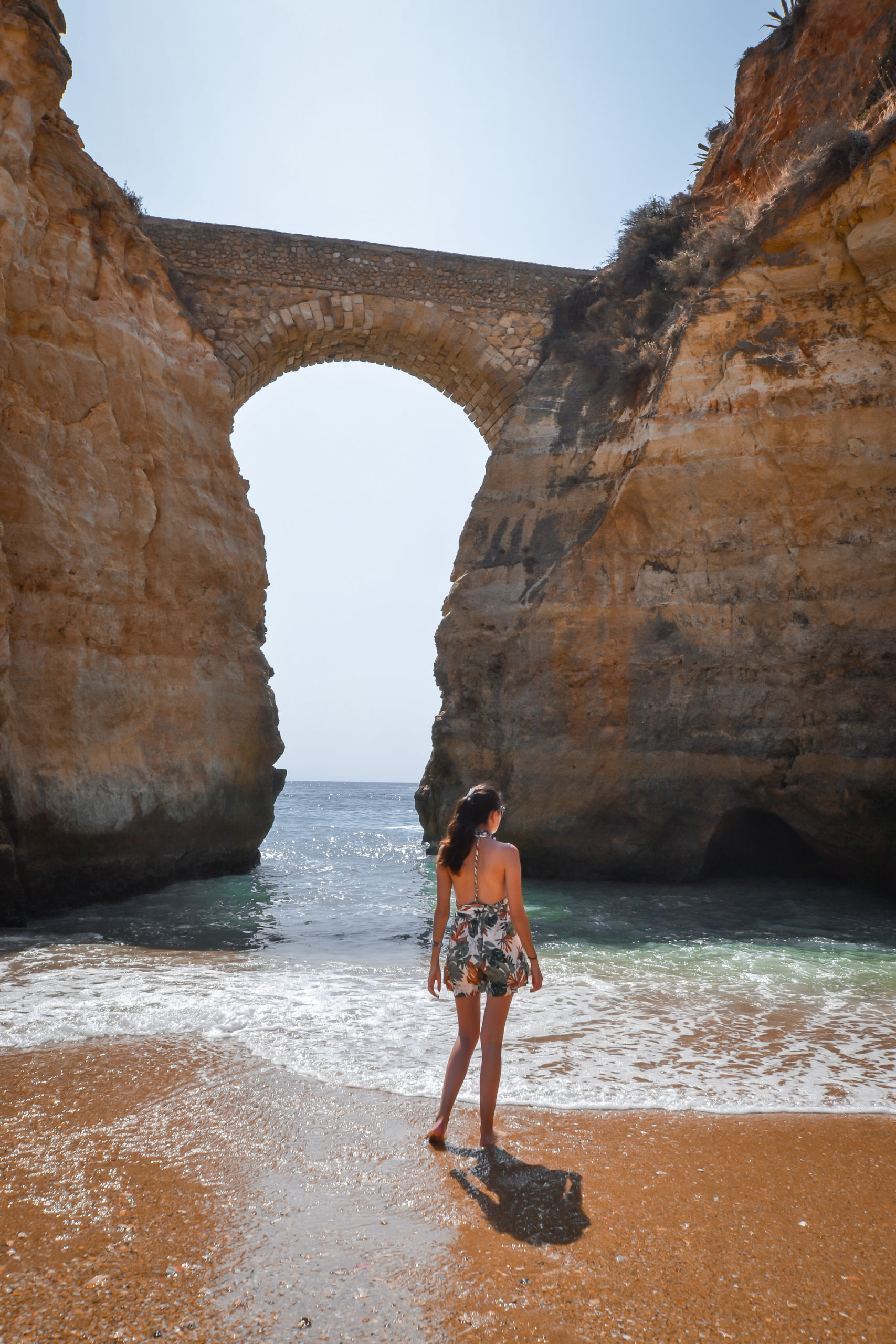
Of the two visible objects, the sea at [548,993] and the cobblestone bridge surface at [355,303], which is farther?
the cobblestone bridge surface at [355,303]

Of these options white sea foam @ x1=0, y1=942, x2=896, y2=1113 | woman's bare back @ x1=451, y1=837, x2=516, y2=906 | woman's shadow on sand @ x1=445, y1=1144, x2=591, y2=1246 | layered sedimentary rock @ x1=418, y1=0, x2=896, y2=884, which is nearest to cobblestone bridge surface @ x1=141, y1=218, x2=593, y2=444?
layered sedimentary rock @ x1=418, y1=0, x2=896, y2=884

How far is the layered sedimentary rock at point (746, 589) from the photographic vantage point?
9.34 m

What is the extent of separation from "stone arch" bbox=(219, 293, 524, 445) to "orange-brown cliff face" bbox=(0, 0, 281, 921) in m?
1.06

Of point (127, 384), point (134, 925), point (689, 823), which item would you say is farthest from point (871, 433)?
point (134, 925)

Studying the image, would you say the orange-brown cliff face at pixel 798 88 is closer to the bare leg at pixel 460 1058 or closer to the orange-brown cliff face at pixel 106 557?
the orange-brown cliff face at pixel 106 557

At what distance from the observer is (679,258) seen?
36.4ft

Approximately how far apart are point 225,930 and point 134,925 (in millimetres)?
775

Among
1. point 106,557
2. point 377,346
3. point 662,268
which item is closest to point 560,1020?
point 106,557

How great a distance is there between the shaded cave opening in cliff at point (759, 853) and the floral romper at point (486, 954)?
25.7 ft

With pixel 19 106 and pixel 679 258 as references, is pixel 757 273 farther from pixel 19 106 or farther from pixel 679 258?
pixel 19 106

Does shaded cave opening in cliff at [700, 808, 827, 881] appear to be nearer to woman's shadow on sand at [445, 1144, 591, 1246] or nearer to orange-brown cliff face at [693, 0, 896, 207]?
orange-brown cliff face at [693, 0, 896, 207]

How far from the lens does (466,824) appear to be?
314 centimetres

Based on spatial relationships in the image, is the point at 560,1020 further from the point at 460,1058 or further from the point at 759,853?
the point at 759,853

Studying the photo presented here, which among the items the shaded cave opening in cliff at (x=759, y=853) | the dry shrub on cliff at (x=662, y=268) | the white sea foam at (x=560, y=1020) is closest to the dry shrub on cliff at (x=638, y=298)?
the dry shrub on cliff at (x=662, y=268)
